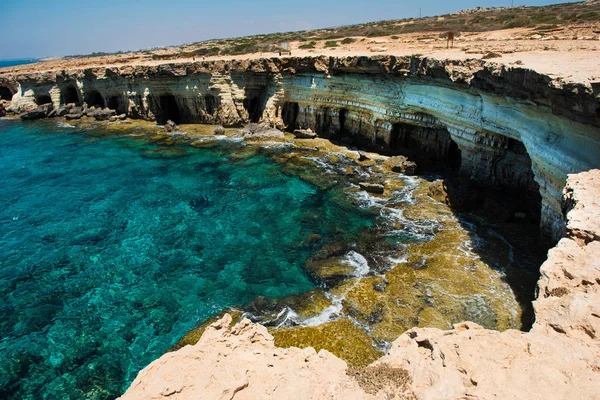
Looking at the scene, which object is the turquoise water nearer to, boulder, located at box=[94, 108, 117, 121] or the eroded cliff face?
the eroded cliff face

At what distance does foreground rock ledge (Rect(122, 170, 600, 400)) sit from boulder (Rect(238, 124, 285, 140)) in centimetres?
2876

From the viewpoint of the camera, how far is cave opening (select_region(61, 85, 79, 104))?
5273 cm

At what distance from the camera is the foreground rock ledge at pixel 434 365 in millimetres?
6660

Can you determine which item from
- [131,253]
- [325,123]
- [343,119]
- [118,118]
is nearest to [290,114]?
[325,123]

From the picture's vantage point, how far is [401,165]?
27.4m

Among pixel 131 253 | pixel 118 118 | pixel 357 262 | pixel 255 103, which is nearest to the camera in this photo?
pixel 357 262

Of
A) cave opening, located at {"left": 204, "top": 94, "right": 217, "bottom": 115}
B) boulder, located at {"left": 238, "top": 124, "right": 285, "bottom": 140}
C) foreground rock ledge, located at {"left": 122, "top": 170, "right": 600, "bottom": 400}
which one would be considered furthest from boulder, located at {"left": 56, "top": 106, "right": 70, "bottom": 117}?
foreground rock ledge, located at {"left": 122, "top": 170, "right": 600, "bottom": 400}

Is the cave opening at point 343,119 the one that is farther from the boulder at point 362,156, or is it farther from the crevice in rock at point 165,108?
the crevice in rock at point 165,108

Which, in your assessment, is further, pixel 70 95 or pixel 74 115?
pixel 70 95

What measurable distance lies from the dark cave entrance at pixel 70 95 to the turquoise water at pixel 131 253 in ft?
77.5

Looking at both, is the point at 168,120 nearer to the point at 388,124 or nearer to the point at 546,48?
the point at 388,124

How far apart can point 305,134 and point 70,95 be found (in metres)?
40.5

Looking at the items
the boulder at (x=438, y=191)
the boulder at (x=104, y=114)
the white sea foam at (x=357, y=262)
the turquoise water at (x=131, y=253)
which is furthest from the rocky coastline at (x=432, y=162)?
the white sea foam at (x=357, y=262)

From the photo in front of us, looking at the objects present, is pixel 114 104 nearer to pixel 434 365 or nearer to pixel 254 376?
pixel 254 376
